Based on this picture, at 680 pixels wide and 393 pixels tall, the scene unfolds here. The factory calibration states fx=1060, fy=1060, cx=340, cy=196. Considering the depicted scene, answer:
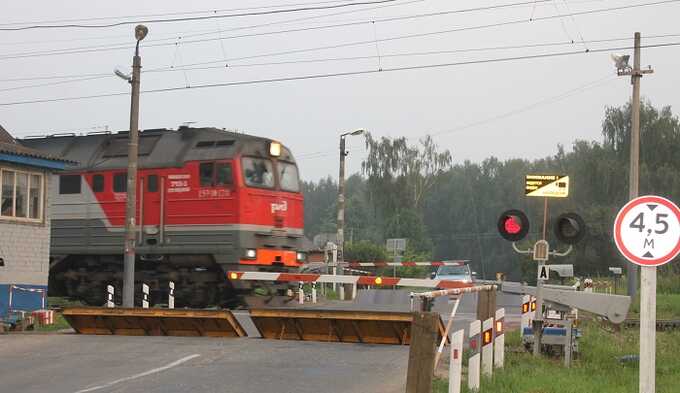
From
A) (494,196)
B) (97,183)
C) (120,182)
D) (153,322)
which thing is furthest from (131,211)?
(494,196)

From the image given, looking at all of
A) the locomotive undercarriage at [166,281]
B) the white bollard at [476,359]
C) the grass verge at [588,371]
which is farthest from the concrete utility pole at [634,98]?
the white bollard at [476,359]

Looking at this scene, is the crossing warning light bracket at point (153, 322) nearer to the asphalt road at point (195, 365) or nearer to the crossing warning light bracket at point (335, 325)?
the asphalt road at point (195, 365)

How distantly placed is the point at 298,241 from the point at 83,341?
392 inches

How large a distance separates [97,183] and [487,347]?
57.4ft

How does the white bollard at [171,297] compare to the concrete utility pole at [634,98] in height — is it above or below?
below

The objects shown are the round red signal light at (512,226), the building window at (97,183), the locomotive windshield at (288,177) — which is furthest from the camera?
the building window at (97,183)

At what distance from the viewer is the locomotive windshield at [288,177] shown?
27.2 metres

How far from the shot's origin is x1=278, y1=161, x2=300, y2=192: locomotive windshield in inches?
1071

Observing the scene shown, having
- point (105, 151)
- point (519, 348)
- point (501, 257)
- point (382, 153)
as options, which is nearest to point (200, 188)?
point (105, 151)

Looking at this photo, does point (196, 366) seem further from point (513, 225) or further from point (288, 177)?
point (288, 177)

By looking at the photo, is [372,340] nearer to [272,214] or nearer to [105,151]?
[272,214]

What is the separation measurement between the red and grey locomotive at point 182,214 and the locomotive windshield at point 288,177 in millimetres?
26

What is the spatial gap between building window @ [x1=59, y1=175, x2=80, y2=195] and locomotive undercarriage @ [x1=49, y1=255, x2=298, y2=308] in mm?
1753

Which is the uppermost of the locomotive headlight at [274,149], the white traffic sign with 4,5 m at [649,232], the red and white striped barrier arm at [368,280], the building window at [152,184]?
the locomotive headlight at [274,149]
